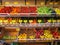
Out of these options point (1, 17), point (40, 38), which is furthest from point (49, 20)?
point (1, 17)

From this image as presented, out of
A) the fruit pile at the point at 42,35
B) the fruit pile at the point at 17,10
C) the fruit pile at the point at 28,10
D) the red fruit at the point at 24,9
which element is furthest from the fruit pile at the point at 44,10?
the fruit pile at the point at 42,35

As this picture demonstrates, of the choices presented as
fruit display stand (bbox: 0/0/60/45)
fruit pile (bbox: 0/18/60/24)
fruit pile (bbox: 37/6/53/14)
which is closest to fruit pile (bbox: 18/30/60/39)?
fruit display stand (bbox: 0/0/60/45)

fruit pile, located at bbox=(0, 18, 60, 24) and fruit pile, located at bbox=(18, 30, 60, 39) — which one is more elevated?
fruit pile, located at bbox=(0, 18, 60, 24)

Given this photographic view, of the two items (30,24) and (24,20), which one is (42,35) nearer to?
(30,24)

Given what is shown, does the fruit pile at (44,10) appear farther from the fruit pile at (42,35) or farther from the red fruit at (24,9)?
the fruit pile at (42,35)

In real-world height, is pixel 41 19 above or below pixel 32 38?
above

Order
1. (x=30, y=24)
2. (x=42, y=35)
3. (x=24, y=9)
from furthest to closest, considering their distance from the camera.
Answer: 1. (x=24, y=9)
2. (x=42, y=35)
3. (x=30, y=24)

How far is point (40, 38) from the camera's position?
375 cm

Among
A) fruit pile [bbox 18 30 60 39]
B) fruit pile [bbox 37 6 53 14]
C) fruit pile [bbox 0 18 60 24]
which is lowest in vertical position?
fruit pile [bbox 18 30 60 39]

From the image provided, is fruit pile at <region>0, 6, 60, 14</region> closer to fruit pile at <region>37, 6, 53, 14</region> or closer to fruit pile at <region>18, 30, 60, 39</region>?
fruit pile at <region>37, 6, 53, 14</region>

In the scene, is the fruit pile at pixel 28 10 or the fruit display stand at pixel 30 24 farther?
the fruit pile at pixel 28 10

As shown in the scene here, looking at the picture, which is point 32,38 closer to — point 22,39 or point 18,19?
point 22,39

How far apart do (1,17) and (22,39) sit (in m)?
0.69

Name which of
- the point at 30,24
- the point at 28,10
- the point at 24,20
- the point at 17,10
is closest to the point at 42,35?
the point at 30,24
